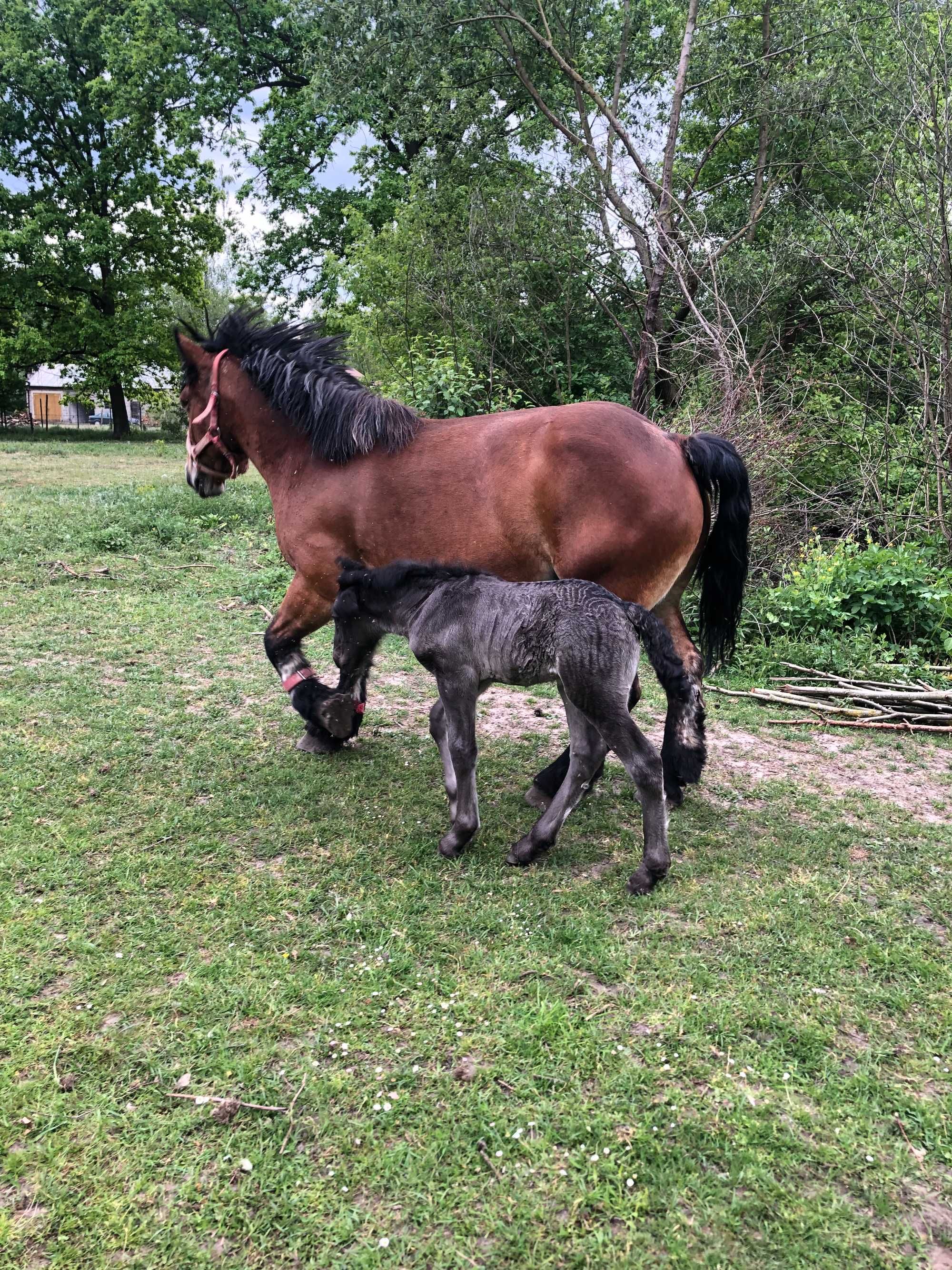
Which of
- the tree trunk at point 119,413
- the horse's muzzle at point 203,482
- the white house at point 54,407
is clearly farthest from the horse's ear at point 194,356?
the white house at point 54,407

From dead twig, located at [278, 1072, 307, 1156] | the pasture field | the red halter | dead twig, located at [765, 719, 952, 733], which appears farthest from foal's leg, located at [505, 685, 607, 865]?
the red halter

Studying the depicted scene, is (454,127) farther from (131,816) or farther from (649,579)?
(131,816)

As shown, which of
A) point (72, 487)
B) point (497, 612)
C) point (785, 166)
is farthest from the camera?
point (72, 487)

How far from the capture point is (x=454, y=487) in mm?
3943

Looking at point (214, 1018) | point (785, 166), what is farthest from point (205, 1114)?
point (785, 166)

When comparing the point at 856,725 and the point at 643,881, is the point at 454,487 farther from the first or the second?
the point at 856,725

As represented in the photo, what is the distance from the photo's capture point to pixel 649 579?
12.5 ft

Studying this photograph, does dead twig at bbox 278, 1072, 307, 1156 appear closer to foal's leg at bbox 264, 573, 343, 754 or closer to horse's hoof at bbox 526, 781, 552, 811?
horse's hoof at bbox 526, 781, 552, 811

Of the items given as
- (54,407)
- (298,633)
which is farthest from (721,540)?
(54,407)

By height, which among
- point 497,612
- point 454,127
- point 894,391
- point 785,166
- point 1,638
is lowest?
point 1,638

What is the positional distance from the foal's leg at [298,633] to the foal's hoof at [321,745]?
16 centimetres

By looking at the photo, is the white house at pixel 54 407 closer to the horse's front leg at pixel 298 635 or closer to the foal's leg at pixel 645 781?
the horse's front leg at pixel 298 635

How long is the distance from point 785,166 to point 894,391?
282 inches

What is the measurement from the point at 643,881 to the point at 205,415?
365 cm
